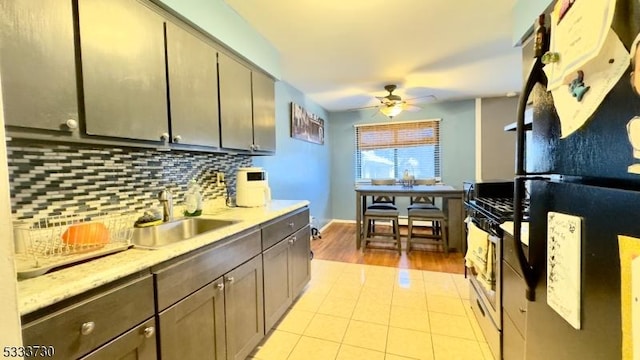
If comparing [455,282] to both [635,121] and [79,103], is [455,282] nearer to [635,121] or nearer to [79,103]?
[635,121]

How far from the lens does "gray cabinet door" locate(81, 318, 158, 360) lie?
0.85 metres

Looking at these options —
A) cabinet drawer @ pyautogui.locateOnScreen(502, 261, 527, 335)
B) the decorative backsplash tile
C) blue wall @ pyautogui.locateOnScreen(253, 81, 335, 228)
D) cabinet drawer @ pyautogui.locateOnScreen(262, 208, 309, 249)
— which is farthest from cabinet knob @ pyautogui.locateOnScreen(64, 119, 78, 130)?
cabinet drawer @ pyautogui.locateOnScreen(502, 261, 527, 335)

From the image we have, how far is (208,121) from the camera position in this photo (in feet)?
5.73

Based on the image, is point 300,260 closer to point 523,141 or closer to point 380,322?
point 380,322

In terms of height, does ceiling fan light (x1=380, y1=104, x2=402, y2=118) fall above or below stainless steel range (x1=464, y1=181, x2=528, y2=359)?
above

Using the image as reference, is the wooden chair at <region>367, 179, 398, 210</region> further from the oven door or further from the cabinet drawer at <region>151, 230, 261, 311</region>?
the cabinet drawer at <region>151, 230, 261, 311</region>

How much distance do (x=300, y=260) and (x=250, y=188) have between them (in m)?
0.80

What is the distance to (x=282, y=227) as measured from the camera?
80.5 inches

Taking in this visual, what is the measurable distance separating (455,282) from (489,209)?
1.42 meters

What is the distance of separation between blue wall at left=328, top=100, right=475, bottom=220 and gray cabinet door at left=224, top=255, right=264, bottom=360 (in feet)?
13.2

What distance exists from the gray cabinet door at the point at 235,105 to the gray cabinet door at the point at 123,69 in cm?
49

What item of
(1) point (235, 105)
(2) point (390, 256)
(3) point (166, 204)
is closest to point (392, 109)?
(2) point (390, 256)

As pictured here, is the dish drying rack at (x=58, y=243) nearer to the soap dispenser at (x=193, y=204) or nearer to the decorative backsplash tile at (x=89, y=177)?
the decorative backsplash tile at (x=89, y=177)

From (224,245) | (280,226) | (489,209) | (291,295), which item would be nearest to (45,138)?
(224,245)
